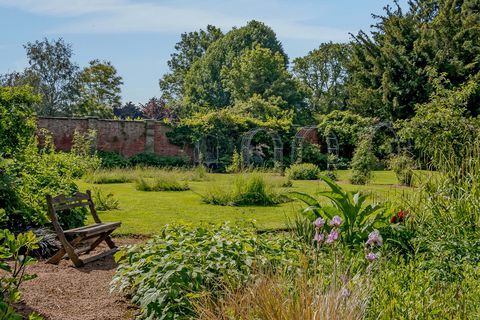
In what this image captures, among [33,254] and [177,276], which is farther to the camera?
[33,254]

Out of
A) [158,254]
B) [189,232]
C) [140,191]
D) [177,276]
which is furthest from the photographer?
[140,191]

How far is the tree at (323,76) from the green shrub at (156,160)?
1875 cm

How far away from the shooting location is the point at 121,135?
22.2 m

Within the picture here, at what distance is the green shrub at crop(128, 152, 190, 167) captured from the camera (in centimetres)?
2171

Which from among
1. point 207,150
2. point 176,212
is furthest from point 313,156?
point 176,212

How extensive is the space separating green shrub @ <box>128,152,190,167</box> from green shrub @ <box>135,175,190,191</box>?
7990 millimetres

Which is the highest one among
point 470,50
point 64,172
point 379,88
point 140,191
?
point 470,50

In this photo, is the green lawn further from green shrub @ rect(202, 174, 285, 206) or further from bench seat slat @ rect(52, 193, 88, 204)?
bench seat slat @ rect(52, 193, 88, 204)

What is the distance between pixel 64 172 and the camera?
760cm

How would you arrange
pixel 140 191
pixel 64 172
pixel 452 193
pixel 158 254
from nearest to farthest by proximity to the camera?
pixel 158 254 < pixel 452 193 < pixel 64 172 < pixel 140 191

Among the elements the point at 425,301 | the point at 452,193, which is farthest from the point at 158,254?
the point at 452,193

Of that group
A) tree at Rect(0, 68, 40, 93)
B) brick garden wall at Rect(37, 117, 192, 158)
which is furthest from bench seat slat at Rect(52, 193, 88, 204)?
tree at Rect(0, 68, 40, 93)

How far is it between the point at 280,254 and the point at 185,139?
18.8 m

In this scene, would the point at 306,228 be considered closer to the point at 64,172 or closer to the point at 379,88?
the point at 64,172
